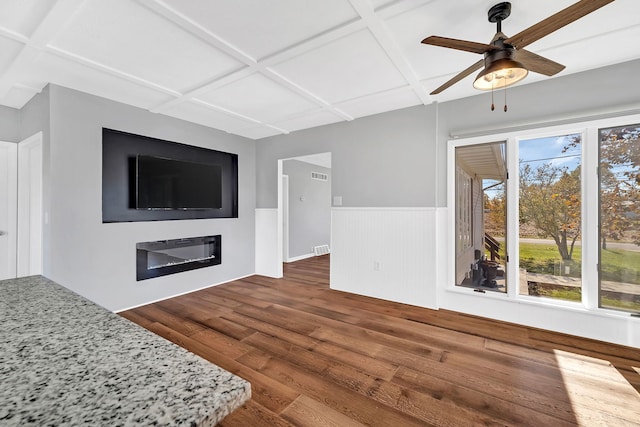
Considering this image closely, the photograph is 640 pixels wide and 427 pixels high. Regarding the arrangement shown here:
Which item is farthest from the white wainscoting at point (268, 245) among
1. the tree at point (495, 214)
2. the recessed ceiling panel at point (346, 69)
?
the tree at point (495, 214)

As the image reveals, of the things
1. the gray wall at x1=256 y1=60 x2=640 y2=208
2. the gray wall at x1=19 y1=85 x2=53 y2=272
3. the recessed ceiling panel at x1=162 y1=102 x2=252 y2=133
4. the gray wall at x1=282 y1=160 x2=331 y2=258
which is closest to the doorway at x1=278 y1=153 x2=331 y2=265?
the gray wall at x1=282 y1=160 x2=331 y2=258

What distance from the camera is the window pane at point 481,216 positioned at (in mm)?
3334

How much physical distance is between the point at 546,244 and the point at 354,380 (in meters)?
2.61

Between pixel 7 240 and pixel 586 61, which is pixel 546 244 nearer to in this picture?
pixel 586 61

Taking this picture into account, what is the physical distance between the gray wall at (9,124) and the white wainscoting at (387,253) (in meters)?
4.33

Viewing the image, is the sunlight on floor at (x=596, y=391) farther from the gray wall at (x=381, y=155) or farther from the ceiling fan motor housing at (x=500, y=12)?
the ceiling fan motor housing at (x=500, y=12)

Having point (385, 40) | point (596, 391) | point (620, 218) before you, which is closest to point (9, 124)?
point (385, 40)

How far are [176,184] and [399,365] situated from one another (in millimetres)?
A: 3624

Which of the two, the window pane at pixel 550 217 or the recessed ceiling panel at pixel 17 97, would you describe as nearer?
the window pane at pixel 550 217

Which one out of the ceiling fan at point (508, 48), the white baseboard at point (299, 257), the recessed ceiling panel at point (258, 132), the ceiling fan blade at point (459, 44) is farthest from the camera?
the white baseboard at point (299, 257)

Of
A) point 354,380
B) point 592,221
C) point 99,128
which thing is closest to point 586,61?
point 592,221

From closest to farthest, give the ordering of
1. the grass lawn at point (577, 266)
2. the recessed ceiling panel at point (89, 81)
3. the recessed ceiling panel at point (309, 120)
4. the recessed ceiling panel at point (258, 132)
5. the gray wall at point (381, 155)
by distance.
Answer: the recessed ceiling panel at point (89, 81), the grass lawn at point (577, 266), the gray wall at point (381, 155), the recessed ceiling panel at point (309, 120), the recessed ceiling panel at point (258, 132)

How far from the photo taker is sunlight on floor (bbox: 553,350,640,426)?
1.76 m

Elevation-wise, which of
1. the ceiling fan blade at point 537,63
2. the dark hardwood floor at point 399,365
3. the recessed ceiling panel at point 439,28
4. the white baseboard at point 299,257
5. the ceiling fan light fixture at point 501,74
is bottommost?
the dark hardwood floor at point 399,365
